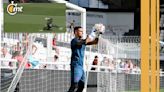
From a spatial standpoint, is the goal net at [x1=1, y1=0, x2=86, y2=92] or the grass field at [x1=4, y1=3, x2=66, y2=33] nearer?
the grass field at [x1=4, y1=3, x2=66, y2=33]

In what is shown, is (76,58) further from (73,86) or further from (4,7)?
(4,7)

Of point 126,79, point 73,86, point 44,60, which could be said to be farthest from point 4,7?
point 126,79

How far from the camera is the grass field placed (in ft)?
24.5

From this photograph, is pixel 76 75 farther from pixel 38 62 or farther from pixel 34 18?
pixel 34 18

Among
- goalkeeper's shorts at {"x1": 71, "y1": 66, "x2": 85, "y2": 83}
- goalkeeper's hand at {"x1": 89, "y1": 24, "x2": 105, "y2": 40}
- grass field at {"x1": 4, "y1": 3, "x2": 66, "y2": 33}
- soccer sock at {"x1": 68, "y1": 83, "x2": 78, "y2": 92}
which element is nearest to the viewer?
grass field at {"x1": 4, "y1": 3, "x2": 66, "y2": 33}

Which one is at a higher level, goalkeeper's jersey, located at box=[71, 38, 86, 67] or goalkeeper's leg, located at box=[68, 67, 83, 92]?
goalkeeper's jersey, located at box=[71, 38, 86, 67]

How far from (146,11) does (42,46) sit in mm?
7364

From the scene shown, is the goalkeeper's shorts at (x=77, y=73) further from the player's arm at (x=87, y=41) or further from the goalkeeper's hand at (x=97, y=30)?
the goalkeeper's hand at (x=97, y=30)

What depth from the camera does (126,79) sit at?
51.0 ft

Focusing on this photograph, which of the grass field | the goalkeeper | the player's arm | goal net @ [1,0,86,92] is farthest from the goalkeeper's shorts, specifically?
the grass field

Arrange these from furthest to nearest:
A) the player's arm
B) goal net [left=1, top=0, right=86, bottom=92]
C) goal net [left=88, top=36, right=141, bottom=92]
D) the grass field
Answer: goal net [left=88, top=36, right=141, bottom=92]
goal net [left=1, top=0, right=86, bottom=92]
the player's arm
the grass field

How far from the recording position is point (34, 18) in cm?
769

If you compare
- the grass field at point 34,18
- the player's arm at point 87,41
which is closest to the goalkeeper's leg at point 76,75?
the player's arm at point 87,41

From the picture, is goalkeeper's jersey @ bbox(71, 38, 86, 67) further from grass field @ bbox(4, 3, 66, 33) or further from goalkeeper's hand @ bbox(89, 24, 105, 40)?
grass field @ bbox(4, 3, 66, 33)
